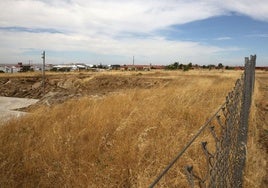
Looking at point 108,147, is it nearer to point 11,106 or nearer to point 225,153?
point 225,153

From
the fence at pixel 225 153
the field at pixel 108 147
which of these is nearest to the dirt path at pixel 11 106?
the field at pixel 108 147

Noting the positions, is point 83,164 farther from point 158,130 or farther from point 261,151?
point 261,151

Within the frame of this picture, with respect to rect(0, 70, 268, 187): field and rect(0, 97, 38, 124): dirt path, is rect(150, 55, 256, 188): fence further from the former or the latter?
rect(0, 97, 38, 124): dirt path

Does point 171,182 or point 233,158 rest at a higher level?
point 233,158

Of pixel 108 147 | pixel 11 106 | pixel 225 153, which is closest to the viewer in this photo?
pixel 225 153

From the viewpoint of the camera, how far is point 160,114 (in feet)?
23.3

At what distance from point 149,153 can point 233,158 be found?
4.42 ft

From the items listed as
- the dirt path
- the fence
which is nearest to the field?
the fence

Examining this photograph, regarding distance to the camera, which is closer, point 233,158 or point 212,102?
point 233,158

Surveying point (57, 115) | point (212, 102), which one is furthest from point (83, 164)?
point (212, 102)

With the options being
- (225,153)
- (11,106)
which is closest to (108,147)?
(225,153)

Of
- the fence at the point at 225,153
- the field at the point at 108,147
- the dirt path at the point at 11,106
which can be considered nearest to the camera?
the fence at the point at 225,153

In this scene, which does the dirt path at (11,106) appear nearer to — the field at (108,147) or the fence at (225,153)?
the field at (108,147)

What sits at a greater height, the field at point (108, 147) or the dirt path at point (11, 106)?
the field at point (108, 147)
